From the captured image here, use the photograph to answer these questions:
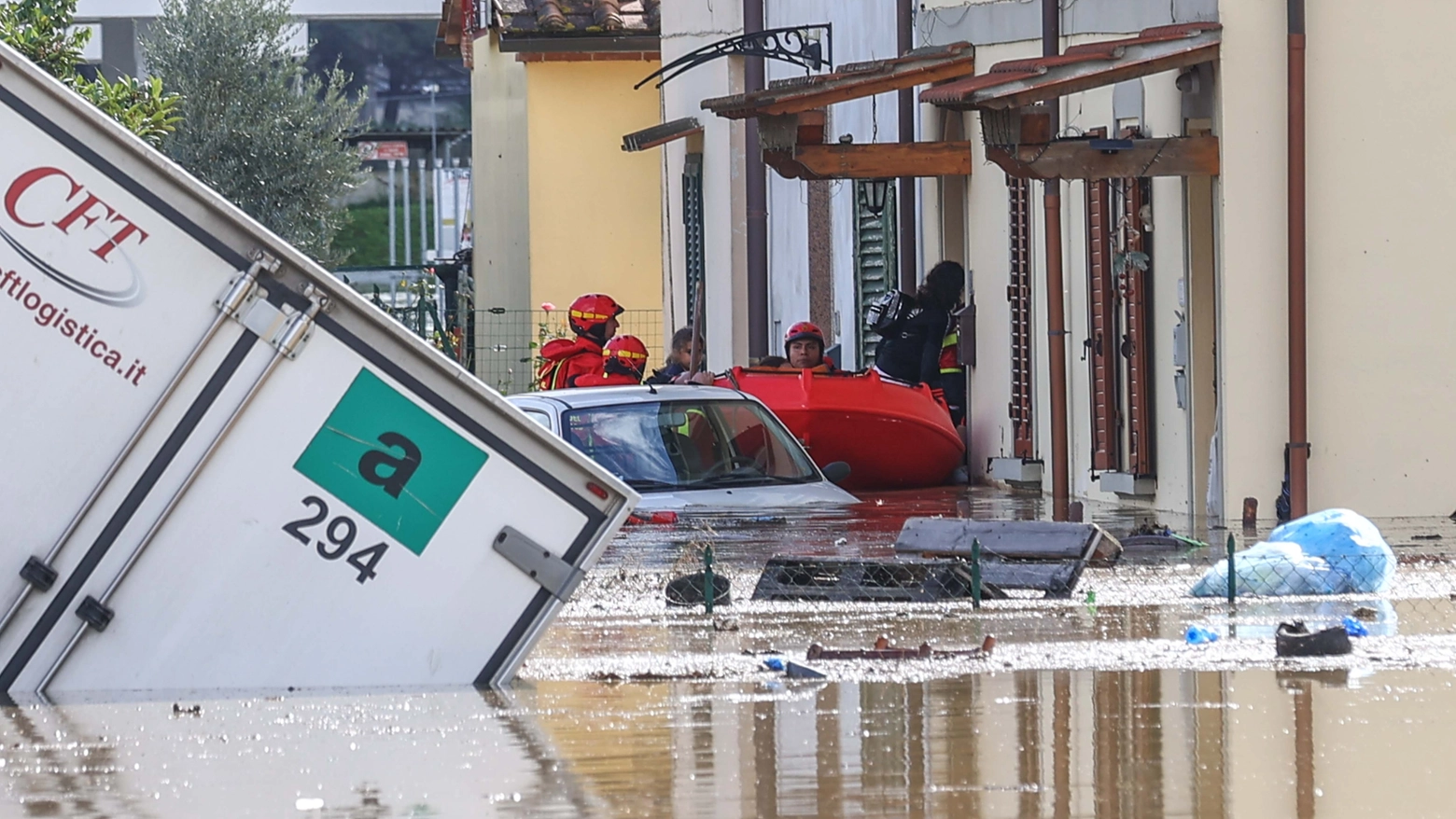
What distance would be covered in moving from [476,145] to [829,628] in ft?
104

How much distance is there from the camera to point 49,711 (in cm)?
720

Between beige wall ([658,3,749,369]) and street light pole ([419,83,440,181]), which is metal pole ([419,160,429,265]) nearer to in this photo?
street light pole ([419,83,440,181])

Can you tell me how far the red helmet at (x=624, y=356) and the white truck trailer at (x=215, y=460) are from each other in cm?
970

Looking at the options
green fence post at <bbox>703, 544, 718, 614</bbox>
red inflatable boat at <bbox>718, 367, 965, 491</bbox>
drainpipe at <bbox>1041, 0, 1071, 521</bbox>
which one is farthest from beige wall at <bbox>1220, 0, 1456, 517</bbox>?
green fence post at <bbox>703, 544, 718, 614</bbox>

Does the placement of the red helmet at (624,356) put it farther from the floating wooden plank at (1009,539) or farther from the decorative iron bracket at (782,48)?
the floating wooden plank at (1009,539)

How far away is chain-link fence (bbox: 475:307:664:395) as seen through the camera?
33812 mm

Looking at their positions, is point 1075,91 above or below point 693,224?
above

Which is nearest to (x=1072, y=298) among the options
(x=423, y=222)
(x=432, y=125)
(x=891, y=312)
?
(x=891, y=312)

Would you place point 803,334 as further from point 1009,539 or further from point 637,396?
point 1009,539

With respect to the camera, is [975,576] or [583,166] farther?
[583,166]

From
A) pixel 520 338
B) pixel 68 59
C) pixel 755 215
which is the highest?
pixel 68 59

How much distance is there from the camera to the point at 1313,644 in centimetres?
836

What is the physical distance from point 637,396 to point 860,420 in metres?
2.82

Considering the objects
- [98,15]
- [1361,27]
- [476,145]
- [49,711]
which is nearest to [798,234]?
[1361,27]
